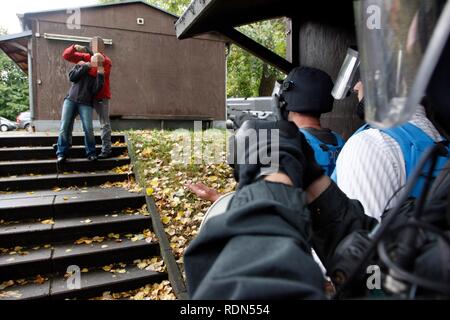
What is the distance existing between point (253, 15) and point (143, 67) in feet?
29.3

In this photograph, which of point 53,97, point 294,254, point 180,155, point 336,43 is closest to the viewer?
point 294,254

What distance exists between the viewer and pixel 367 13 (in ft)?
2.72

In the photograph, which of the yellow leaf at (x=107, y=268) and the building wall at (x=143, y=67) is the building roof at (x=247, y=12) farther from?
the building wall at (x=143, y=67)

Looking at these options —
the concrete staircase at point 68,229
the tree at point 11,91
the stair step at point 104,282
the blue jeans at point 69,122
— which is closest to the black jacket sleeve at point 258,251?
the stair step at point 104,282

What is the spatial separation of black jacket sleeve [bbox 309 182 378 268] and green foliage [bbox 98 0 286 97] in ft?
49.6

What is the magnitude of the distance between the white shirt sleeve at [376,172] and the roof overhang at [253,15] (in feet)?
7.66

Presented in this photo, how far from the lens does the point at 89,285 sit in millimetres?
4191

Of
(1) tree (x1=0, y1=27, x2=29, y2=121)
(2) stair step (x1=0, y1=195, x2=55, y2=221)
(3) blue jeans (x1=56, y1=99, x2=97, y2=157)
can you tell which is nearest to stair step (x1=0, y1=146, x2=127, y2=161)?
(3) blue jeans (x1=56, y1=99, x2=97, y2=157)

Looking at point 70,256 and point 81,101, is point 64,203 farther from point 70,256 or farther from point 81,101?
point 81,101

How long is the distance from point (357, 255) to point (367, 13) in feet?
1.91

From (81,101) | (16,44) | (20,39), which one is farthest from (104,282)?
(16,44)

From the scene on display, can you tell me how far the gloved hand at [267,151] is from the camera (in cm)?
88

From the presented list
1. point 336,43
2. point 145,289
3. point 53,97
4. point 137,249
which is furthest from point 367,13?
point 53,97

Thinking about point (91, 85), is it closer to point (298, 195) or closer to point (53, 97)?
point (53, 97)
